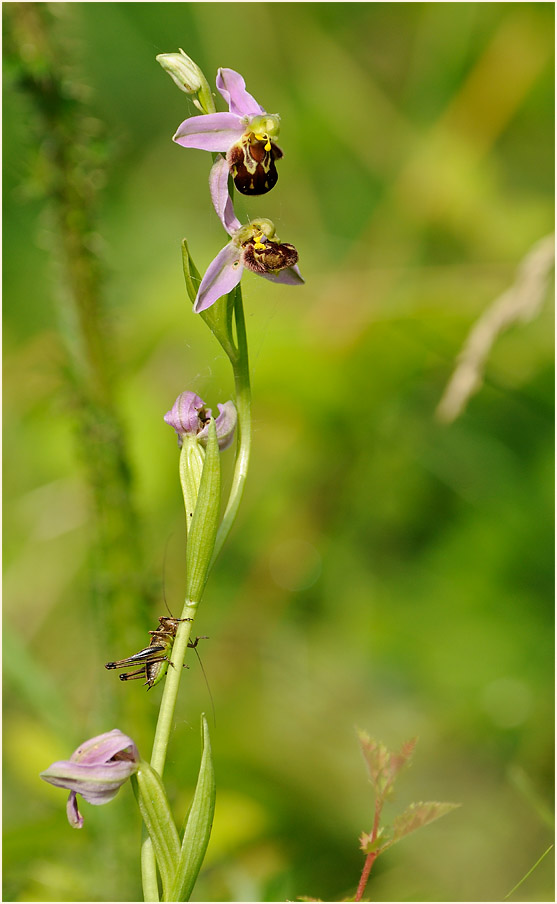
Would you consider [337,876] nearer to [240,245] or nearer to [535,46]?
[240,245]

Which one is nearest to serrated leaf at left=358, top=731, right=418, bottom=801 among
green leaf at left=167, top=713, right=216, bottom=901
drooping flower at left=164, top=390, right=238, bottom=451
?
green leaf at left=167, top=713, right=216, bottom=901

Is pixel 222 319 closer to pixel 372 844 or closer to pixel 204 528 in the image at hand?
pixel 204 528

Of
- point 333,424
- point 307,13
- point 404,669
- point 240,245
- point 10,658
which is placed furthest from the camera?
point 307,13

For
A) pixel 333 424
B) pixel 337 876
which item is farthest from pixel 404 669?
pixel 333 424

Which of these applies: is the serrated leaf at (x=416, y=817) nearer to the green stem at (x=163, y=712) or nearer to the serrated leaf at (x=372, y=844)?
the serrated leaf at (x=372, y=844)

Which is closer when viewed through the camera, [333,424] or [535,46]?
[333,424]
